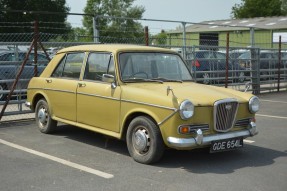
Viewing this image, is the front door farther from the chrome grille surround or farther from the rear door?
the chrome grille surround

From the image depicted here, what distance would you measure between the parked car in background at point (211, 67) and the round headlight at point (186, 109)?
786 centimetres

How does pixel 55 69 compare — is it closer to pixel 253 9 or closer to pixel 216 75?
pixel 216 75

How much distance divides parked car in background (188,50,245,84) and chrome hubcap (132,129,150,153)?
25.1 feet

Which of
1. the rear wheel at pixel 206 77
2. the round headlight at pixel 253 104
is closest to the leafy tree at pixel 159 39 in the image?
the rear wheel at pixel 206 77

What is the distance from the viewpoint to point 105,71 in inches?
274

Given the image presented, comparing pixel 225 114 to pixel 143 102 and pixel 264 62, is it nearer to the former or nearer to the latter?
pixel 143 102

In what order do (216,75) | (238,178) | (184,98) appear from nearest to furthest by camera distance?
1. (238,178)
2. (184,98)
3. (216,75)

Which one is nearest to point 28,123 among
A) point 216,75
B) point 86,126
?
point 86,126

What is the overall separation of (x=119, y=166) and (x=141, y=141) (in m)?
0.46

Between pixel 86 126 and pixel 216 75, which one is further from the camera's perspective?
pixel 216 75

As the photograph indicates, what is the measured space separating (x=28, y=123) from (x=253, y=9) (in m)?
60.2

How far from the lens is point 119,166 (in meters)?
6.07

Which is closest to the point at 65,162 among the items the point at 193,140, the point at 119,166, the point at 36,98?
the point at 119,166

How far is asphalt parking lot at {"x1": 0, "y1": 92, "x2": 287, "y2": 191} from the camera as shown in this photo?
5.30 meters
